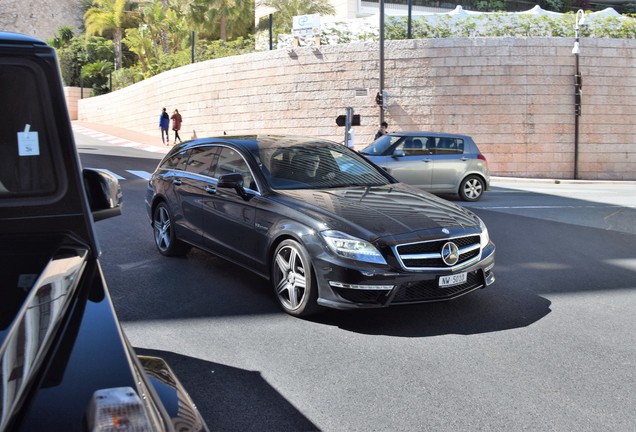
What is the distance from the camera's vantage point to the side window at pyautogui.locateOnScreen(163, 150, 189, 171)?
7.87 m

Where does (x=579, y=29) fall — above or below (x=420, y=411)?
above

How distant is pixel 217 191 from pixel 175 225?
3.61 ft

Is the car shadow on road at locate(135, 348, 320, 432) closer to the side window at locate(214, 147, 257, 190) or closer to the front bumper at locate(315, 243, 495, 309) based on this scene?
the front bumper at locate(315, 243, 495, 309)

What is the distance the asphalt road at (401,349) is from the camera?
380 centimetres

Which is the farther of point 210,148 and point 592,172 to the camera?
point 592,172

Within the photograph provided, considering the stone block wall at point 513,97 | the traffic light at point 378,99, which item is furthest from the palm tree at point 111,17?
the traffic light at point 378,99

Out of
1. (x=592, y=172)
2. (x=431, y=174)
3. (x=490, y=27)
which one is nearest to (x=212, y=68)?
(x=490, y=27)

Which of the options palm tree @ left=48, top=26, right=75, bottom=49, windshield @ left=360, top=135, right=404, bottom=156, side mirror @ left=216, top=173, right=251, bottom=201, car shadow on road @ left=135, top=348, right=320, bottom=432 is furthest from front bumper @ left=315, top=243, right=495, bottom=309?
palm tree @ left=48, top=26, right=75, bottom=49

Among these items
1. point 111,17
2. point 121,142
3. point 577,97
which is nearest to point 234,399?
point 577,97

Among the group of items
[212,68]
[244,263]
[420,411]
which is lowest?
[420,411]

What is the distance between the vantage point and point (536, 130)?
2572 cm

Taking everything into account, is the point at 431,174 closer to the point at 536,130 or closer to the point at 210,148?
the point at 210,148

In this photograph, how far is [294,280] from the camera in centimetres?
565

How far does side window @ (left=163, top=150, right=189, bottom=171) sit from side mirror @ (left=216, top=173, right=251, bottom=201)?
1.51 m
